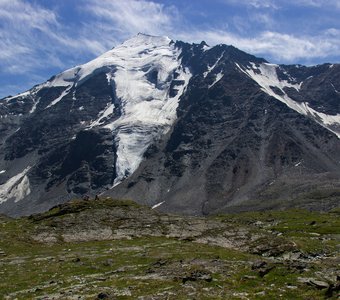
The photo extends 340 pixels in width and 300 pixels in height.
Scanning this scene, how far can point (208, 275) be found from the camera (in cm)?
4438

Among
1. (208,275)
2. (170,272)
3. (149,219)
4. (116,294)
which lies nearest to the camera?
(116,294)

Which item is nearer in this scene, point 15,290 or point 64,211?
point 15,290

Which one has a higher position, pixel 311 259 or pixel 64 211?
pixel 64 211

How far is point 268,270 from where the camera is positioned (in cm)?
4522

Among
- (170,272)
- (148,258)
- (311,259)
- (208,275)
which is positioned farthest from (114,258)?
(311,259)

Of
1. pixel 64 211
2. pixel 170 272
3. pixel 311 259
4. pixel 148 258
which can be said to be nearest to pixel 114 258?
pixel 148 258

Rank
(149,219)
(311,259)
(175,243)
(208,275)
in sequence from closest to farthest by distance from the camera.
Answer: (208,275)
(311,259)
(175,243)
(149,219)

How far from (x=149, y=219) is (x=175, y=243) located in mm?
21264

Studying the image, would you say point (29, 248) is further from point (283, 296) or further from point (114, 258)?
point (283, 296)

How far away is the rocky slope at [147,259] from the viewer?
4088 centimetres

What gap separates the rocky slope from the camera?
4088 cm

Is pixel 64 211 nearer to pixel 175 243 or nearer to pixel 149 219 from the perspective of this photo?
pixel 149 219

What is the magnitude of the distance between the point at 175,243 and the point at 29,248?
71.4 feet

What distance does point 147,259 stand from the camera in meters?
58.8
